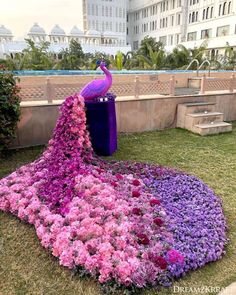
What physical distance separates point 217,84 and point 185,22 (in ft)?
120

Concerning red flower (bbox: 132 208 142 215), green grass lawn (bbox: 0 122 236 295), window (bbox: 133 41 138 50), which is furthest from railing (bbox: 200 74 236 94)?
window (bbox: 133 41 138 50)

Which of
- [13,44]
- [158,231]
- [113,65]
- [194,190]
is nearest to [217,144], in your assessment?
[194,190]

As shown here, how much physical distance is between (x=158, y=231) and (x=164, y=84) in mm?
4563

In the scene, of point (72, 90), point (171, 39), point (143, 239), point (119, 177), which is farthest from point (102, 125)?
point (171, 39)

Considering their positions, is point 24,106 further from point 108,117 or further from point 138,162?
point 138,162

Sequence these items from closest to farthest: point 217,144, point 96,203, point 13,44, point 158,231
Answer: point 158,231
point 96,203
point 217,144
point 13,44

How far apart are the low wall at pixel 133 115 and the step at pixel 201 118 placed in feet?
1.46

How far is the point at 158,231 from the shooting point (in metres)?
2.67

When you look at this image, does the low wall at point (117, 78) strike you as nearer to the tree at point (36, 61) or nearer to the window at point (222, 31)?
the tree at point (36, 61)

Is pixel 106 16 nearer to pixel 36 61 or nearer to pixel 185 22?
pixel 185 22

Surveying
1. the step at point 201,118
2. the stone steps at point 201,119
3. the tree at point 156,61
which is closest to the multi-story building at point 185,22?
the tree at point 156,61

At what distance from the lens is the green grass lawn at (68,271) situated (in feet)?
7.20

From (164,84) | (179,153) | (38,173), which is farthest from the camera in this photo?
(164,84)

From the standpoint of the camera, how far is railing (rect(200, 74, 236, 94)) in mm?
7065
